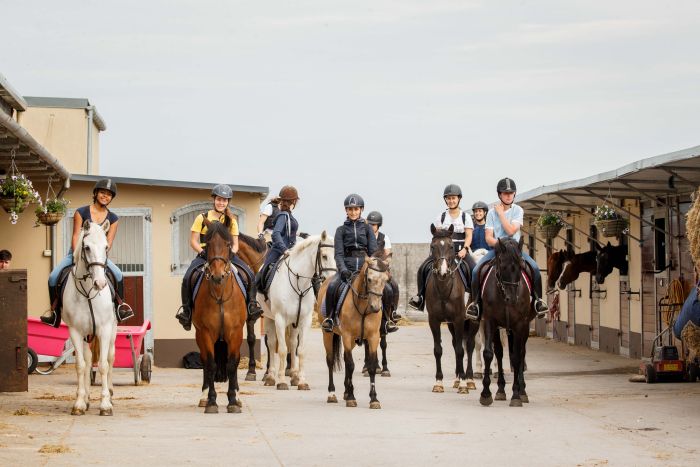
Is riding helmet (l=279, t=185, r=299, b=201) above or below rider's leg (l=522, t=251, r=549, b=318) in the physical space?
above

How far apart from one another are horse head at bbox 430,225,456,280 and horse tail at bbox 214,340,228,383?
9.84 feet

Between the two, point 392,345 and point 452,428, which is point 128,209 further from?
point 452,428

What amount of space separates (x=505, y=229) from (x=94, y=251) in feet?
15.4

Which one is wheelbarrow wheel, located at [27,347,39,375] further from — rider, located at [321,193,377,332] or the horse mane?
rider, located at [321,193,377,332]

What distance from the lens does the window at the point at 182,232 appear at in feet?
72.3

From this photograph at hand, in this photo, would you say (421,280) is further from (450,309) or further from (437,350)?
(437,350)

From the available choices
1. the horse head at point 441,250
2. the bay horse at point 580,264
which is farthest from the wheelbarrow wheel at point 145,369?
the bay horse at point 580,264

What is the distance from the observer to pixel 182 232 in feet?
72.7

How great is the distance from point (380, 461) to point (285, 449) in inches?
39.1

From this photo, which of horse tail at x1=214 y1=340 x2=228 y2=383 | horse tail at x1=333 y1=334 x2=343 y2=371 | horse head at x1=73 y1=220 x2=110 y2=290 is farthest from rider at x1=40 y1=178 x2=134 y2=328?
horse tail at x1=333 y1=334 x2=343 y2=371

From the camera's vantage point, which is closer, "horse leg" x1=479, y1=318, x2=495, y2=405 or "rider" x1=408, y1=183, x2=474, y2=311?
"horse leg" x1=479, y1=318, x2=495, y2=405

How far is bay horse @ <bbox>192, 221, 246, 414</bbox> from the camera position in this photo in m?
13.1

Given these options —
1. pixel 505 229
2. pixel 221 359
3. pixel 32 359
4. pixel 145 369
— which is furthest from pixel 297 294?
pixel 32 359

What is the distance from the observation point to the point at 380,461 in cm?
973
